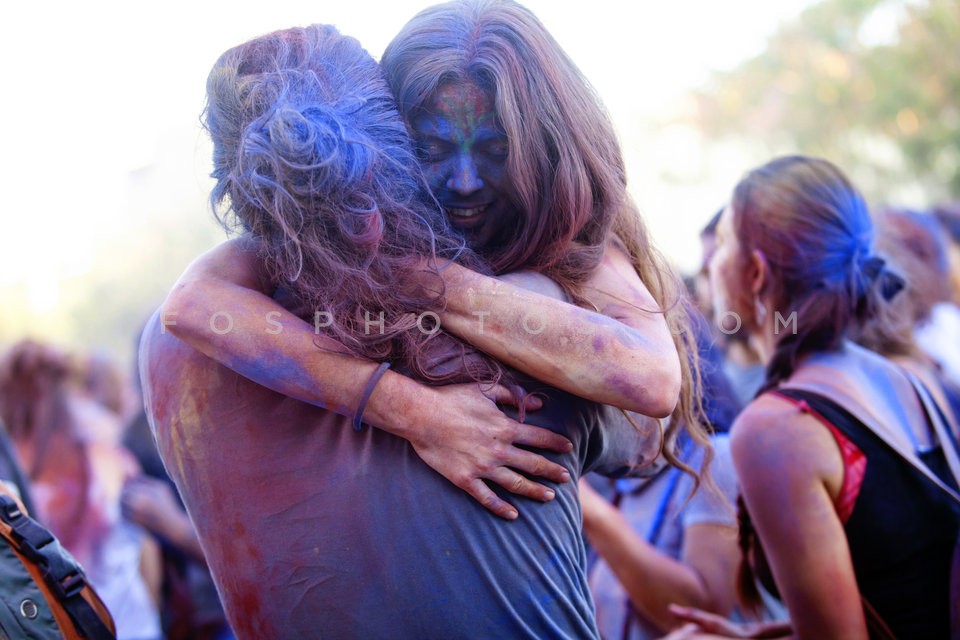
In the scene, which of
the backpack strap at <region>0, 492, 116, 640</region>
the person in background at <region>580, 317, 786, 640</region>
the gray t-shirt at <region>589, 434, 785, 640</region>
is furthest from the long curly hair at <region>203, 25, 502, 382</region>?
the gray t-shirt at <region>589, 434, 785, 640</region>

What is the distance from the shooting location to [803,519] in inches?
80.5

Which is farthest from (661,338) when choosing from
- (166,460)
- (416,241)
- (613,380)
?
(166,460)

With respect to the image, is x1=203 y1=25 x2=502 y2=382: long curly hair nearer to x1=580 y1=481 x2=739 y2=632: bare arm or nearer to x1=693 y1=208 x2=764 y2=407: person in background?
x1=580 y1=481 x2=739 y2=632: bare arm

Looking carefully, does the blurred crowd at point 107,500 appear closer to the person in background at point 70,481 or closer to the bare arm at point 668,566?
the person in background at point 70,481

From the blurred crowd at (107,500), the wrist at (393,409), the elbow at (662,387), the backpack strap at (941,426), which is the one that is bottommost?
the blurred crowd at (107,500)

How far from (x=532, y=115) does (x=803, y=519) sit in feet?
3.96

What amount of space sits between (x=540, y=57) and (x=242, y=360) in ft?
2.76

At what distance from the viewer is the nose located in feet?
5.48

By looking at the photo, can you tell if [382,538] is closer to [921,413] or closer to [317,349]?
[317,349]

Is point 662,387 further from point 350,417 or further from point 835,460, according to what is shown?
point 835,460

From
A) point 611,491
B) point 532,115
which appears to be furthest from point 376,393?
point 611,491

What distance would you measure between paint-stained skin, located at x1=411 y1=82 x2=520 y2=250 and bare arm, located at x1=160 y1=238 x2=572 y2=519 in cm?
40

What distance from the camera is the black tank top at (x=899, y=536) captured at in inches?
82.0

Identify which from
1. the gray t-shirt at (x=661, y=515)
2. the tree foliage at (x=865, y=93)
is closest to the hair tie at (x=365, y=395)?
the gray t-shirt at (x=661, y=515)
